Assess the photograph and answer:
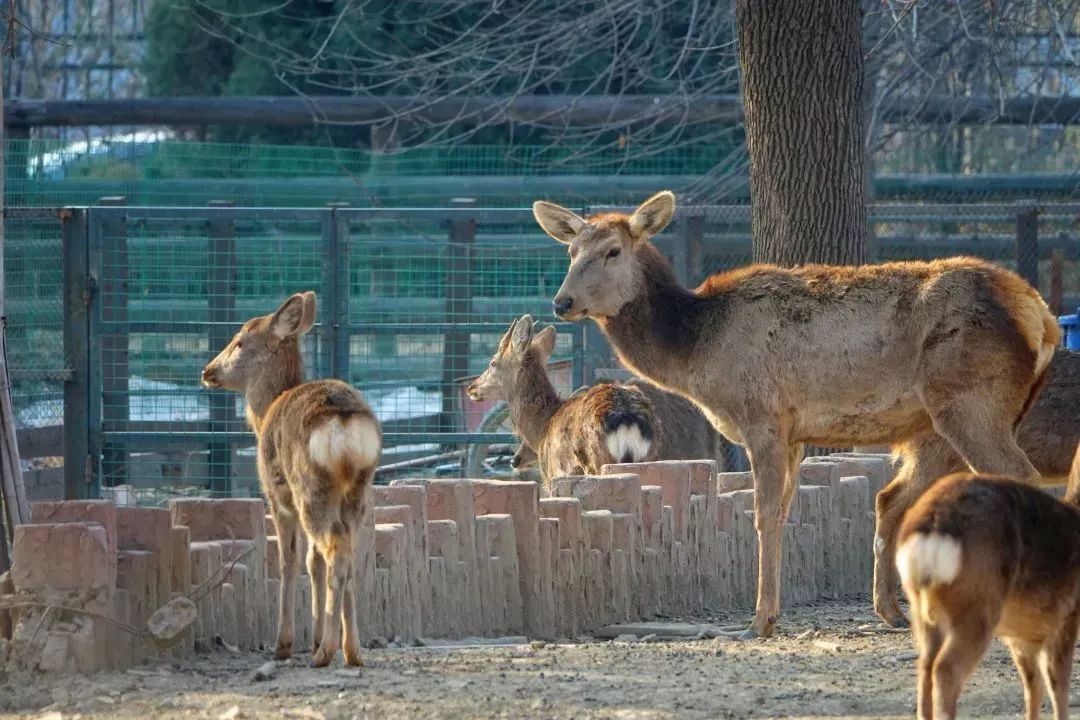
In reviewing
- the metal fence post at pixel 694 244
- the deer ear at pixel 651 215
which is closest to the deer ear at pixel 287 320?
the deer ear at pixel 651 215

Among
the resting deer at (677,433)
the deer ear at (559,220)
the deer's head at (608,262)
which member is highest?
the deer ear at (559,220)

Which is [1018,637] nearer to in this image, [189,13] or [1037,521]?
[1037,521]

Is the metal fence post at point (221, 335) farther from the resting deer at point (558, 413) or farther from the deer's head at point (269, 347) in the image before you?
the deer's head at point (269, 347)

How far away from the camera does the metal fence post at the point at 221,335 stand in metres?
13.8

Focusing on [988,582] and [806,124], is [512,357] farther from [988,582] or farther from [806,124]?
[988,582]

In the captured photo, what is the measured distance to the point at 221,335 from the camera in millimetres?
13750

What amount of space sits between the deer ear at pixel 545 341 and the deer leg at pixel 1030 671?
741 cm

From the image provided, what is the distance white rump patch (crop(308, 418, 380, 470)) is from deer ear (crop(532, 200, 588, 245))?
9.64ft

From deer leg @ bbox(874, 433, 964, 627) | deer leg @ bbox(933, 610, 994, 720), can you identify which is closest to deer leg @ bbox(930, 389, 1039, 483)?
deer leg @ bbox(874, 433, 964, 627)

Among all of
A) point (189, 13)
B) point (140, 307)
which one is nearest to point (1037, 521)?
point (140, 307)

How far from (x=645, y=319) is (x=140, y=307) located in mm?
6235

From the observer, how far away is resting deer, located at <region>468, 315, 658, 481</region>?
11.6 meters

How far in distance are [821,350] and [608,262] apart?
4.50 ft

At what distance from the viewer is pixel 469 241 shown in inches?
559
